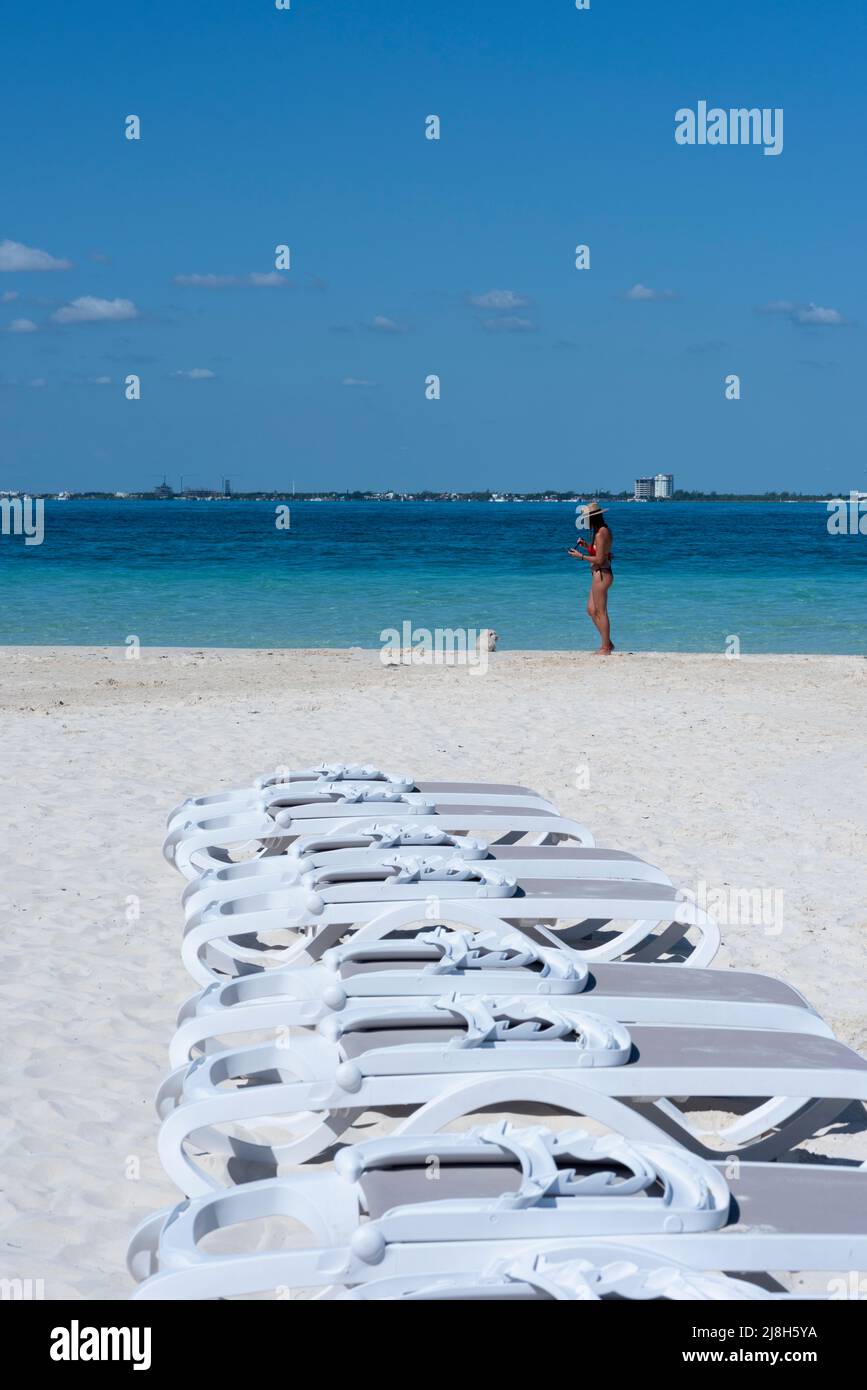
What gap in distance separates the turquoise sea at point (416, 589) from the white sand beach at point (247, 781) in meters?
4.86

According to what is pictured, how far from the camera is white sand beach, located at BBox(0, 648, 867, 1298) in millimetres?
3660

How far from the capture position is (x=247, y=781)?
8078mm

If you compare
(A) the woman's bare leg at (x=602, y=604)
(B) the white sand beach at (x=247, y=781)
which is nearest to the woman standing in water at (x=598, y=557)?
(A) the woman's bare leg at (x=602, y=604)

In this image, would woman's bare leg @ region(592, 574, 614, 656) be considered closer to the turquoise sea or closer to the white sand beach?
the white sand beach

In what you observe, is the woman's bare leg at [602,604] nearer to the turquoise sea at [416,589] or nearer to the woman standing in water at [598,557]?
the woman standing in water at [598,557]

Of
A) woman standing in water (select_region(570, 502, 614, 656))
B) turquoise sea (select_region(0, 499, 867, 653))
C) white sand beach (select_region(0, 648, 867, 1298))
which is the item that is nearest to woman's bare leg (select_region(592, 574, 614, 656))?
woman standing in water (select_region(570, 502, 614, 656))

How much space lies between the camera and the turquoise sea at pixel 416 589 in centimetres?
2080

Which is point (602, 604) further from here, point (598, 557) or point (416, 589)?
point (416, 589)

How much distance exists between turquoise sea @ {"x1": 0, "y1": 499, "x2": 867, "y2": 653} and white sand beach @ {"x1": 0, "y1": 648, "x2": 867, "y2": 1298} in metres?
4.86

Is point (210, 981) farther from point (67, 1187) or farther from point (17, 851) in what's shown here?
point (17, 851)

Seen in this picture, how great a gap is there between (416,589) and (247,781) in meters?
20.9
